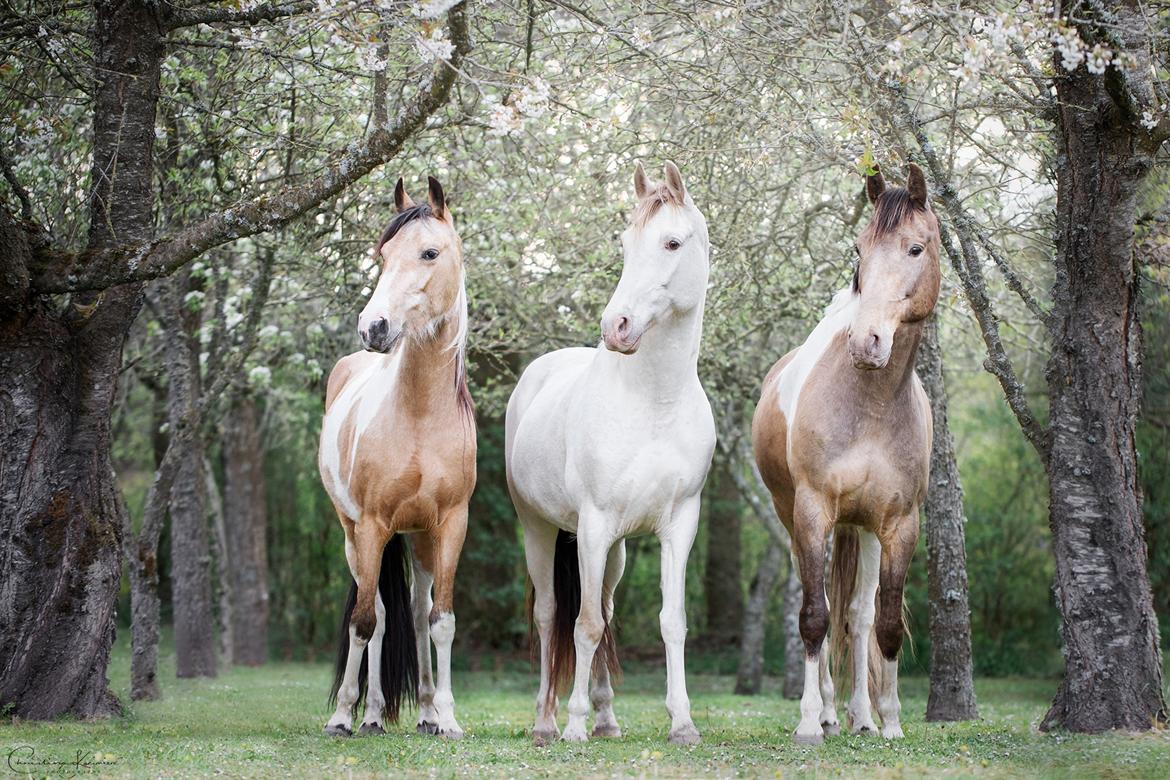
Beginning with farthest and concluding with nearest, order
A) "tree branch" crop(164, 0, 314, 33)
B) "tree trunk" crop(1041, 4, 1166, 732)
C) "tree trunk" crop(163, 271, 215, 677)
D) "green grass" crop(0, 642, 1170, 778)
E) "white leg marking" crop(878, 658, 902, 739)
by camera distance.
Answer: "tree trunk" crop(163, 271, 215, 677), "tree branch" crop(164, 0, 314, 33), "white leg marking" crop(878, 658, 902, 739), "tree trunk" crop(1041, 4, 1166, 732), "green grass" crop(0, 642, 1170, 778)

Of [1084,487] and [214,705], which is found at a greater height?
[1084,487]

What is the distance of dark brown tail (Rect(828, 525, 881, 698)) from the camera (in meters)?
7.43

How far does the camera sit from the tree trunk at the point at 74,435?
24.2 feet

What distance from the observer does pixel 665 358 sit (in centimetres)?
667

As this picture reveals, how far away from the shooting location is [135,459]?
25859mm

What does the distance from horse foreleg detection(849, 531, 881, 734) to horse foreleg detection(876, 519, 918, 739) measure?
0.80ft

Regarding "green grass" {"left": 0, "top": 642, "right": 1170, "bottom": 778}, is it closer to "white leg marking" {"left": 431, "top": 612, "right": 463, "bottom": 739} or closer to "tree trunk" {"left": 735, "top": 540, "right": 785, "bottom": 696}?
"white leg marking" {"left": 431, "top": 612, "right": 463, "bottom": 739}

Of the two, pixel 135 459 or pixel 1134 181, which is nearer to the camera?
pixel 1134 181

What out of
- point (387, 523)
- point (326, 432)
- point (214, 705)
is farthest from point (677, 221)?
point (214, 705)

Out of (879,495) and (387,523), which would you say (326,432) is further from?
(879,495)

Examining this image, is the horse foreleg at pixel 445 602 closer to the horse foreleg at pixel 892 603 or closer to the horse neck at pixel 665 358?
the horse neck at pixel 665 358

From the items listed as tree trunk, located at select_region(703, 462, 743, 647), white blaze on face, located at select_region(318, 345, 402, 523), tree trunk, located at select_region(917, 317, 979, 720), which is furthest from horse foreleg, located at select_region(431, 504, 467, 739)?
tree trunk, located at select_region(703, 462, 743, 647)

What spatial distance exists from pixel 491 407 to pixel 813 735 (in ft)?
28.0

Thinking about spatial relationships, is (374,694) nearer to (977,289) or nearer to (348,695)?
(348,695)
